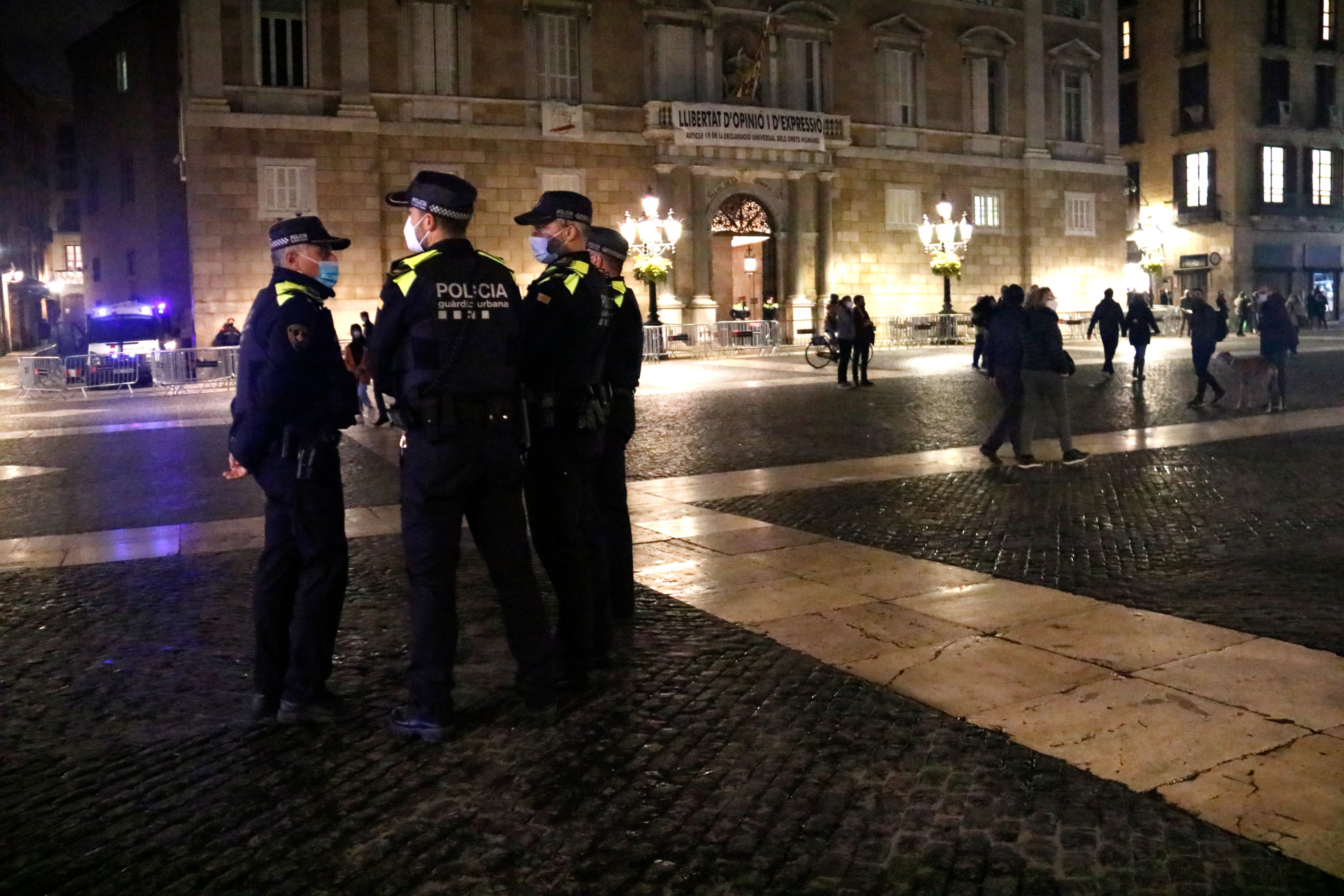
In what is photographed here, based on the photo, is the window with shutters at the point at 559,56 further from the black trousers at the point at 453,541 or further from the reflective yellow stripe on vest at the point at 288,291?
the black trousers at the point at 453,541

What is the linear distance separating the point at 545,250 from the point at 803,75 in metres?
32.0

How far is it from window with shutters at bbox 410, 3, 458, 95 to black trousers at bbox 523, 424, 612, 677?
27.2 m

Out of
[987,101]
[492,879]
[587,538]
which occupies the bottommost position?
[492,879]

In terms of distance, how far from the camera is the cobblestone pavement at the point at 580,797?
3.32m

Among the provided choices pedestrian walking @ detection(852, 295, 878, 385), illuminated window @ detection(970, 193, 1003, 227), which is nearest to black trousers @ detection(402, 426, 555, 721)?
pedestrian walking @ detection(852, 295, 878, 385)

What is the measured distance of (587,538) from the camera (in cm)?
540

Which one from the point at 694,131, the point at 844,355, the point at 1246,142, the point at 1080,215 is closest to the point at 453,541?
the point at 844,355

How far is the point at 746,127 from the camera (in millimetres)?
33594

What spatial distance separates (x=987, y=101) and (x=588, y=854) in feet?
125

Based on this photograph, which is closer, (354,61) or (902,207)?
(354,61)

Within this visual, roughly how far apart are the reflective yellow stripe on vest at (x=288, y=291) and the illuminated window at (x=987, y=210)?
3564 centimetres

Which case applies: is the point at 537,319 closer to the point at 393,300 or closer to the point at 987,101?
the point at 393,300

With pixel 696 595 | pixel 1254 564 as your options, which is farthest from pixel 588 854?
pixel 1254 564

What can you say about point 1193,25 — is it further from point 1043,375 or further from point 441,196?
point 441,196
